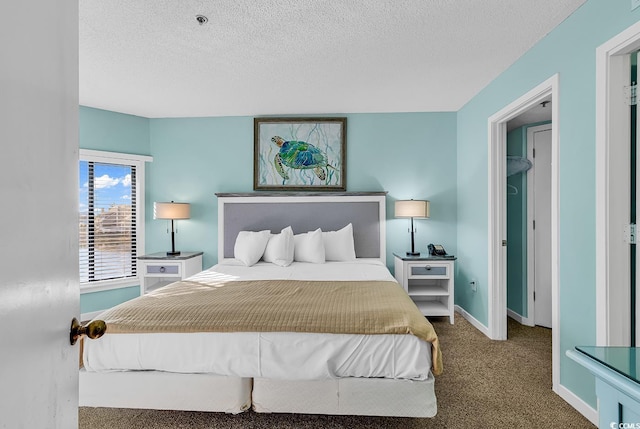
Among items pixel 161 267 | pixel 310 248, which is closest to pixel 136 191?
pixel 161 267

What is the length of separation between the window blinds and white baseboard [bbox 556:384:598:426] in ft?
14.8

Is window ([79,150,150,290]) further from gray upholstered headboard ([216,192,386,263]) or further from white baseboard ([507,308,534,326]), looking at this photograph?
white baseboard ([507,308,534,326])

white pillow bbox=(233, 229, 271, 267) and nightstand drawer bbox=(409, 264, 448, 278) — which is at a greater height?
white pillow bbox=(233, 229, 271, 267)

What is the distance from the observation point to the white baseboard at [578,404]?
1.97 meters

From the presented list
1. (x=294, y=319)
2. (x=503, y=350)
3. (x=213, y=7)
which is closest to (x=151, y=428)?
(x=294, y=319)

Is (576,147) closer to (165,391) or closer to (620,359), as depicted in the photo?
(620,359)

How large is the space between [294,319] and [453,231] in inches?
117

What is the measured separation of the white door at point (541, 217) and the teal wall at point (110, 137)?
470 centimetres

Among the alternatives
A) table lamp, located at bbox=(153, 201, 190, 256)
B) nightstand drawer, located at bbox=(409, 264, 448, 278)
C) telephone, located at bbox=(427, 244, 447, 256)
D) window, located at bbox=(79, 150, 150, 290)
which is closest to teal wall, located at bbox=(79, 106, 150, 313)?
window, located at bbox=(79, 150, 150, 290)

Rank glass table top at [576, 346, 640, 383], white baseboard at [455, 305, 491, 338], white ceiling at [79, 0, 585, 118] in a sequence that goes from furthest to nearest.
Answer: white baseboard at [455, 305, 491, 338] → white ceiling at [79, 0, 585, 118] → glass table top at [576, 346, 640, 383]

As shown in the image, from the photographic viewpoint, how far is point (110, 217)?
13.4ft

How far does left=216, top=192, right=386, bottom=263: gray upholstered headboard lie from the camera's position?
13.5ft

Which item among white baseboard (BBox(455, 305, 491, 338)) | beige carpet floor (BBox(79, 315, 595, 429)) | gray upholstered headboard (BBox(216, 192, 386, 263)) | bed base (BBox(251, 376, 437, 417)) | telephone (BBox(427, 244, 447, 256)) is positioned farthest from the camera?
gray upholstered headboard (BBox(216, 192, 386, 263))

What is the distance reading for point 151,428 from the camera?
1941 millimetres
